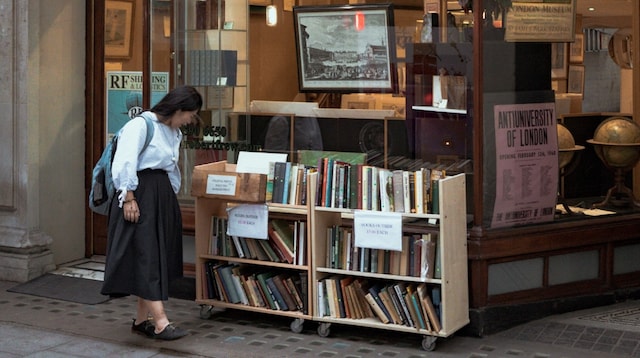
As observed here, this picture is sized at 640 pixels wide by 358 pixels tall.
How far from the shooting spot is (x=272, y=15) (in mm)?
8484

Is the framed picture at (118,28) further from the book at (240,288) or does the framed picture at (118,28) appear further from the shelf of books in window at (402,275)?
the shelf of books in window at (402,275)

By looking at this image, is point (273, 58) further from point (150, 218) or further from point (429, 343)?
point (429, 343)

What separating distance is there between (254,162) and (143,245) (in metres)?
1.26

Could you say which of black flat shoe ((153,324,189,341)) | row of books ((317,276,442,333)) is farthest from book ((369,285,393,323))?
black flat shoe ((153,324,189,341))

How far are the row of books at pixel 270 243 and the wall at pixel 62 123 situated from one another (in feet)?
7.27

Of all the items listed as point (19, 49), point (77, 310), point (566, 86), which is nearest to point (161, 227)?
point (77, 310)

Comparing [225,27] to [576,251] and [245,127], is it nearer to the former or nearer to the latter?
[245,127]

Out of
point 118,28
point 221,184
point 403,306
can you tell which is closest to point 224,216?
point 221,184

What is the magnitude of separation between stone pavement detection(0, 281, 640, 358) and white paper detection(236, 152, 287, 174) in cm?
110

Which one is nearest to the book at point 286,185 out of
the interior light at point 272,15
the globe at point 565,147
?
the interior light at point 272,15

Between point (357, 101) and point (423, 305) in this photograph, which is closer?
point (423, 305)

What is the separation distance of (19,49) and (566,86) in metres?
4.65

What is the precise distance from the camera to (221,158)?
28.1ft

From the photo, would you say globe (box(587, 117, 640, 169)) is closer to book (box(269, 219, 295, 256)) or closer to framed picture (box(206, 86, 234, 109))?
book (box(269, 219, 295, 256))
